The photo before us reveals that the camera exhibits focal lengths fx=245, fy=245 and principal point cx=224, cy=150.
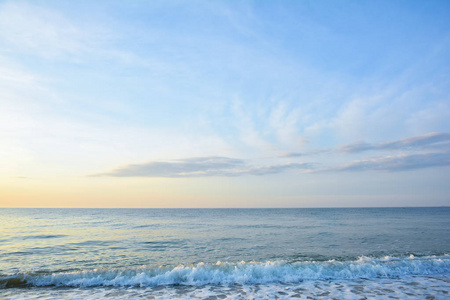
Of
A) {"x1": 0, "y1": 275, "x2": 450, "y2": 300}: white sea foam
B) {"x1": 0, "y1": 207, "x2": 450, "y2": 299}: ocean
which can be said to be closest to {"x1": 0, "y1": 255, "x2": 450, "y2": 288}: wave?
{"x1": 0, "y1": 207, "x2": 450, "y2": 299}: ocean

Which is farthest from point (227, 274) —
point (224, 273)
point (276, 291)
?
point (276, 291)

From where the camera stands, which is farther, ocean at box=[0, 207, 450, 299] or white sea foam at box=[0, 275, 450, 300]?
ocean at box=[0, 207, 450, 299]

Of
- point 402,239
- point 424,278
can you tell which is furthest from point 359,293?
point 402,239

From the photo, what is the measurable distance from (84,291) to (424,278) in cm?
1607

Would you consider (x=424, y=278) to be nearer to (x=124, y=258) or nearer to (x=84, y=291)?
(x=84, y=291)

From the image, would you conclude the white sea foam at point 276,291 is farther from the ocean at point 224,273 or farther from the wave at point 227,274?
the wave at point 227,274

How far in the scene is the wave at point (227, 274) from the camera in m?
11.9

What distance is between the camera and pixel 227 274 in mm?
12516

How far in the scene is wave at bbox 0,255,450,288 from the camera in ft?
38.9

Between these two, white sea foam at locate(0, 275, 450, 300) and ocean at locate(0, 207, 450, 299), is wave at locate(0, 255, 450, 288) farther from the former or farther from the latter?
white sea foam at locate(0, 275, 450, 300)

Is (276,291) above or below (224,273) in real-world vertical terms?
below

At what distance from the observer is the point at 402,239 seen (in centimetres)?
2338

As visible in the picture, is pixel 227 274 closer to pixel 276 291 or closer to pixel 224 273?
pixel 224 273

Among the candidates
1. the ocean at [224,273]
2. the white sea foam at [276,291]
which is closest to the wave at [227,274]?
the ocean at [224,273]
